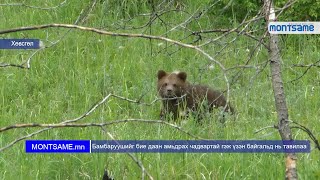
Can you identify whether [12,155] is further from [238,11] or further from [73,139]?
[238,11]

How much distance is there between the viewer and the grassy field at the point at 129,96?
5.48 m

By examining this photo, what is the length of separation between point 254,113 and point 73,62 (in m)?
2.69

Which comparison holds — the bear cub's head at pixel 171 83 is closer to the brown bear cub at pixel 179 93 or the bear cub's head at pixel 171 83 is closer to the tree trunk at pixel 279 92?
the brown bear cub at pixel 179 93

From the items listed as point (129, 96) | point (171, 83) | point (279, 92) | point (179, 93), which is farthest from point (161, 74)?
point (279, 92)

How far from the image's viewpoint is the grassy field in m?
5.48

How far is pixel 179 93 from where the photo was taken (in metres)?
8.64

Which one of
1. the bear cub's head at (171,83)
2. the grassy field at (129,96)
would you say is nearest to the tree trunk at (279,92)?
the grassy field at (129,96)

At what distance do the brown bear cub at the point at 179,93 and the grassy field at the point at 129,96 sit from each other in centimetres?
13

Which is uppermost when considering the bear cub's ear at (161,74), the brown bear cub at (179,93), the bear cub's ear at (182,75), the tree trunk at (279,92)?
the bear cub's ear at (161,74)

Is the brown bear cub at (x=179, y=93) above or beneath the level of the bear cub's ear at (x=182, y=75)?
beneath

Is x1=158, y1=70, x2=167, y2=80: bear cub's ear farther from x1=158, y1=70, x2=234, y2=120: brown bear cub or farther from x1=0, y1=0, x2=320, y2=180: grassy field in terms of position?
x1=0, y1=0, x2=320, y2=180: grassy field

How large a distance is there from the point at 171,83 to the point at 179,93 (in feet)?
0.76

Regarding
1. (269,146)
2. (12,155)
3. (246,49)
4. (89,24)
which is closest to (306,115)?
(269,146)

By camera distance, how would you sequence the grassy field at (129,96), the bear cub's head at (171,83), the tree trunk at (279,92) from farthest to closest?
the bear cub's head at (171,83) → the grassy field at (129,96) → the tree trunk at (279,92)
